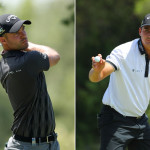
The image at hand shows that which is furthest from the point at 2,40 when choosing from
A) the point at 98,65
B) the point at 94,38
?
the point at 94,38

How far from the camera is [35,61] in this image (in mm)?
3396

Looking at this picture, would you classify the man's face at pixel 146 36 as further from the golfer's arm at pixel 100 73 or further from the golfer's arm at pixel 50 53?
the golfer's arm at pixel 50 53

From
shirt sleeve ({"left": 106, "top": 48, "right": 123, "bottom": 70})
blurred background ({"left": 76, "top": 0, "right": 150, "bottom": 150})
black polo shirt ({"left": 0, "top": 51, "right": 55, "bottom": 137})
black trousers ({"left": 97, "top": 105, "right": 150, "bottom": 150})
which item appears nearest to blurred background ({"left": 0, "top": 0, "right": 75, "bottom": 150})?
blurred background ({"left": 76, "top": 0, "right": 150, "bottom": 150})

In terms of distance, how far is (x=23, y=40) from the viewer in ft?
11.5

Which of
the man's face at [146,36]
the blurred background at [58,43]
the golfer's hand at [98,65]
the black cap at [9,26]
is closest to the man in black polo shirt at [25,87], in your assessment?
the black cap at [9,26]

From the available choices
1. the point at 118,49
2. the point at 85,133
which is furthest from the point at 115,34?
the point at 118,49

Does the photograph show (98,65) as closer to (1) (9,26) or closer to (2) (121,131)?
(2) (121,131)

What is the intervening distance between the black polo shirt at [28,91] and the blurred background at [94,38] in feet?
28.6

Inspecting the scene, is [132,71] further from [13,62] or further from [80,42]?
[80,42]

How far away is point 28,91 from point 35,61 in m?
0.24

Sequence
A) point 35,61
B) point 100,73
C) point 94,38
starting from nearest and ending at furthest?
point 35,61 → point 100,73 → point 94,38

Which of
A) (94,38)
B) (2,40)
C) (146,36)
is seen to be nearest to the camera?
(2,40)

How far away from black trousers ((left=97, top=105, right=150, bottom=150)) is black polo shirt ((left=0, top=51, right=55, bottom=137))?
0.56m

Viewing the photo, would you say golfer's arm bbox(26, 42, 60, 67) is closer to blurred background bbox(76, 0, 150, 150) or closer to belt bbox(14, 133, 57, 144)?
belt bbox(14, 133, 57, 144)
